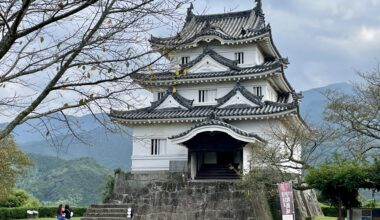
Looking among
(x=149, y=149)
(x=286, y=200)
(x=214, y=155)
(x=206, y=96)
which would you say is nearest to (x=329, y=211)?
(x=214, y=155)

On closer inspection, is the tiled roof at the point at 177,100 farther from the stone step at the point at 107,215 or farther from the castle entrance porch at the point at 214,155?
the stone step at the point at 107,215

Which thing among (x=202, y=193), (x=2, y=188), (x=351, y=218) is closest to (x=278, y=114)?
(x=202, y=193)

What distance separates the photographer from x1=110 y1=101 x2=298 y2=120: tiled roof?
2367 cm

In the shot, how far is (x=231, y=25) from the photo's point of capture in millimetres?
29047

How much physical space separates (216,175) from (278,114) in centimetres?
422

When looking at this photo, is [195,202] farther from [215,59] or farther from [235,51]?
[235,51]

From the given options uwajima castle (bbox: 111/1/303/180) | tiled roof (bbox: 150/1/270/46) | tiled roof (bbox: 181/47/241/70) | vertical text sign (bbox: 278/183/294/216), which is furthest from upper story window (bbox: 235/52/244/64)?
vertical text sign (bbox: 278/183/294/216)

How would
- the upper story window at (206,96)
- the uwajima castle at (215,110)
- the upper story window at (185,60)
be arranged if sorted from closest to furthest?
the uwajima castle at (215,110), the upper story window at (206,96), the upper story window at (185,60)

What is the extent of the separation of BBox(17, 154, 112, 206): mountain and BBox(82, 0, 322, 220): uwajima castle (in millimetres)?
47896

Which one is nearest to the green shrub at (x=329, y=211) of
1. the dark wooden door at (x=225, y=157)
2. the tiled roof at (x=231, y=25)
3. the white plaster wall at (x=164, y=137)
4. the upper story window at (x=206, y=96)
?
the white plaster wall at (x=164, y=137)

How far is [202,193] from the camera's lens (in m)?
21.4

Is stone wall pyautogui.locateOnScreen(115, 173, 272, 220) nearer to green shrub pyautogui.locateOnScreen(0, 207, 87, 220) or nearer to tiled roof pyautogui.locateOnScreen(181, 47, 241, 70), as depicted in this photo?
tiled roof pyautogui.locateOnScreen(181, 47, 241, 70)

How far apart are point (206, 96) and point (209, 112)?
1859 mm

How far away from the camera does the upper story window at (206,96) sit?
26.8m
